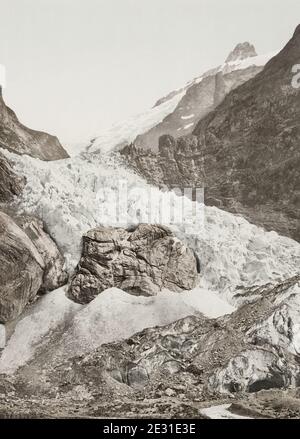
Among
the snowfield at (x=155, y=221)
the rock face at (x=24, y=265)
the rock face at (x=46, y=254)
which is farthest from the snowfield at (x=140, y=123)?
the rock face at (x=24, y=265)

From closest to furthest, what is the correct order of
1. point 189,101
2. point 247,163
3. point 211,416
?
point 211,416, point 247,163, point 189,101

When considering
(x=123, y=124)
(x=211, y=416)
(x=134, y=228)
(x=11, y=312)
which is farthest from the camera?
(x=123, y=124)

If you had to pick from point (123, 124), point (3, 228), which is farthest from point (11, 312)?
point (123, 124)

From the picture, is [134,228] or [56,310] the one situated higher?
[134,228]

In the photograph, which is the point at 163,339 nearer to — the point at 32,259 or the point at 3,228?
the point at 32,259

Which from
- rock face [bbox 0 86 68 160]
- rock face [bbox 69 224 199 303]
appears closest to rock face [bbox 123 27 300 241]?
rock face [bbox 0 86 68 160]

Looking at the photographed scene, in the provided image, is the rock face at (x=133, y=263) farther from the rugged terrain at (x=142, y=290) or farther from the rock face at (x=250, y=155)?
the rock face at (x=250, y=155)

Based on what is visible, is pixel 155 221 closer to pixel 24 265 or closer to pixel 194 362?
pixel 24 265

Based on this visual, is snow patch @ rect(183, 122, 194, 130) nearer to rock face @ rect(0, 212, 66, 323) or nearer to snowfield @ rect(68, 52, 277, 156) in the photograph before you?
snowfield @ rect(68, 52, 277, 156)
